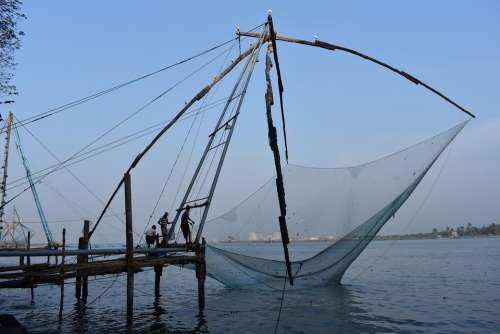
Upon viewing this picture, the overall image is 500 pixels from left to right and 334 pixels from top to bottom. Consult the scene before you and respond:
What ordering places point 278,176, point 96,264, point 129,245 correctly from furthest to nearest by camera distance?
1. point 129,245
2. point 96,264
3. point 278,176

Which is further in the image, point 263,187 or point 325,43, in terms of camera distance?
point 263,187

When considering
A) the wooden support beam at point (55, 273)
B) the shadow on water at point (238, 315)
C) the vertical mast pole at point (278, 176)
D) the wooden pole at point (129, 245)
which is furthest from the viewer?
the shadow on water at point (238, 315)

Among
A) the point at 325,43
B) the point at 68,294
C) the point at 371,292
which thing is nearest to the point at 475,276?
the point at 371,292

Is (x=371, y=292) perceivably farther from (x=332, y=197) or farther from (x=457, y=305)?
(x=332, y=197)

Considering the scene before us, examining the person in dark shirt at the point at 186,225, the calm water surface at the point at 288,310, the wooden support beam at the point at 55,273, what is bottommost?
the calm water surface at the point at 288,310

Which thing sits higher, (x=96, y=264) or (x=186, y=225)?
(x=186, y=225)

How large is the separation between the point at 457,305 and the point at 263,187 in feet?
28.6

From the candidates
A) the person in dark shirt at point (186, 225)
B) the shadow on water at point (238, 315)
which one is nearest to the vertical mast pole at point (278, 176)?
the shadow on water at point (238, 315)

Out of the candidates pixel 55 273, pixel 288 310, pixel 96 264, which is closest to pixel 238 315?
pixel 288 310

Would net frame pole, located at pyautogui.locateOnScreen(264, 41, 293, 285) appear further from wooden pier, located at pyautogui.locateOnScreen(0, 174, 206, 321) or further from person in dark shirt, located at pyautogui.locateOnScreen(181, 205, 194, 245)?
person in dark shirt, located at pyautogui.locateOnScreen(181, 205, 194, 245)

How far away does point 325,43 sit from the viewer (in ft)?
38.5

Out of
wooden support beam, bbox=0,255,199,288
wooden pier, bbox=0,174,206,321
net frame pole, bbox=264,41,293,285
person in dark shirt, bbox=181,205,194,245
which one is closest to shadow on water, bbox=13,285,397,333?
wooden pier, bbox=0,174,206,321

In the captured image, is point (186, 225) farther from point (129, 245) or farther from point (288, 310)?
point (288, 310)

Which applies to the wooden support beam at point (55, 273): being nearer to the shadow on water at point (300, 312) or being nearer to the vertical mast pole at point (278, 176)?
the shadow on water at point (300, 312)
